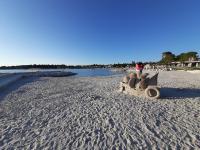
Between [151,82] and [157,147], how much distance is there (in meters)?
7.55

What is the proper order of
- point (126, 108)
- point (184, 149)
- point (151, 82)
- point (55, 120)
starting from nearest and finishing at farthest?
point (184, 149), point (55, 120), point (126, 108), point (151, 82)

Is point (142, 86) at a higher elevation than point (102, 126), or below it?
higher

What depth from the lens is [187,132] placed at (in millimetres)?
5797

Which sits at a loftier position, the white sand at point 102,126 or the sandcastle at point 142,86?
the sandcastle at point 142,86

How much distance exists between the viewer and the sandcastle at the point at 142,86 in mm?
11387

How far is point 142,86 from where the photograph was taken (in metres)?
12.0

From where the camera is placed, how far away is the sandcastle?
37.4 feet

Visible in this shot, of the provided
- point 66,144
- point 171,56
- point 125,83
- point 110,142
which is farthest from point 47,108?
point 171,56

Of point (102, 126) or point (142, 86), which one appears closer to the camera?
point (102, 126)

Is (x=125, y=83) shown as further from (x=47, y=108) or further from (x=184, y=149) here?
(x=184, y=149)

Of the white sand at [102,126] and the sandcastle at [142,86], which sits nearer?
the white sand at [102,126]

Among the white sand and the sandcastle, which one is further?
the sandcastle

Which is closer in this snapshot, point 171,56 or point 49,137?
point 49,137

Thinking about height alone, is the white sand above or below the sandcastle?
below
